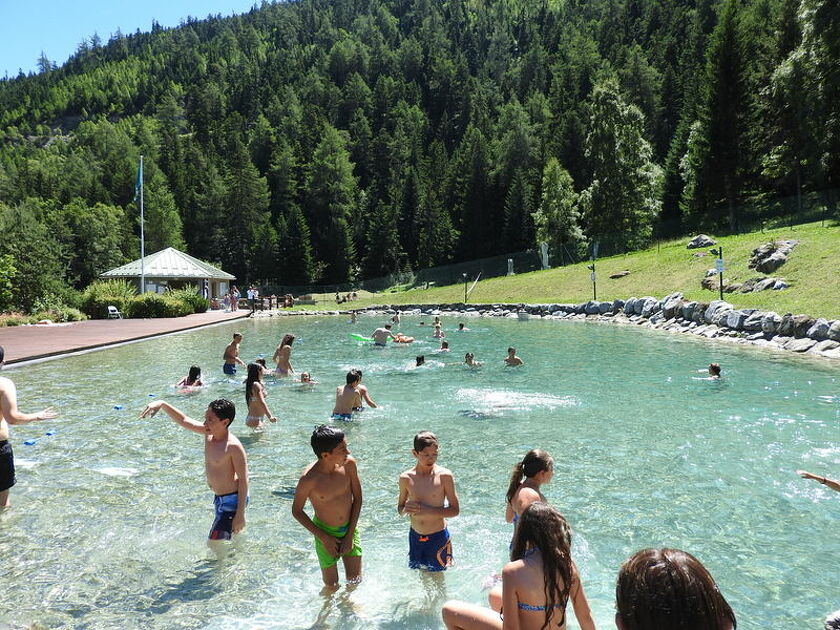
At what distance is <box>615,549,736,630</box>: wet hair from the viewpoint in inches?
73.5

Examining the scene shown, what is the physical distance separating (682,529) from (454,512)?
337 centimetres

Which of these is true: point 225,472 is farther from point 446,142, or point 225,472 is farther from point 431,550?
point 446,142

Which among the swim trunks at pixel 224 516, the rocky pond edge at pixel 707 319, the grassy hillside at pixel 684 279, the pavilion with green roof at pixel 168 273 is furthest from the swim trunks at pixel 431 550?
the pavilion with green roof at pixel 168 273

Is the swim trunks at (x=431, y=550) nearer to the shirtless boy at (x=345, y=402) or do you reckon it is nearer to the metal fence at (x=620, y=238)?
the shirtless boy at (x=345, y=402)

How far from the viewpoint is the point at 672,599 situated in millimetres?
1868

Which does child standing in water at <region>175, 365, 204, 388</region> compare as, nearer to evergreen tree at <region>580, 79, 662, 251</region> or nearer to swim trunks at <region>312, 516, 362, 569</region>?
swim trunks at <region>312, 516, 362, 569</region>

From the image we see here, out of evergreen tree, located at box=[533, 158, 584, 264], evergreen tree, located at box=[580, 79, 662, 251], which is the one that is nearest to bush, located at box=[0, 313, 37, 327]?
evergreen tree, located at box=[533, 158, 584, 264]

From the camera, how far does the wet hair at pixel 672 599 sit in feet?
6.13

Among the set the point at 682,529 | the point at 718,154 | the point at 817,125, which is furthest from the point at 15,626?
the point at 718,154

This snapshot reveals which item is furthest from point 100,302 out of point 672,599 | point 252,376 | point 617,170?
point 617,170

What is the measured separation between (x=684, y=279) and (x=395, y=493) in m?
33.1

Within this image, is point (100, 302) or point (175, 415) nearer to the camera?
point (175, 415)

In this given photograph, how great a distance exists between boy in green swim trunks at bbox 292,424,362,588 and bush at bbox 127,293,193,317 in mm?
40678

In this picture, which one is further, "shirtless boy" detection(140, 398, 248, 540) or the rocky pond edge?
the rocky pond edge
